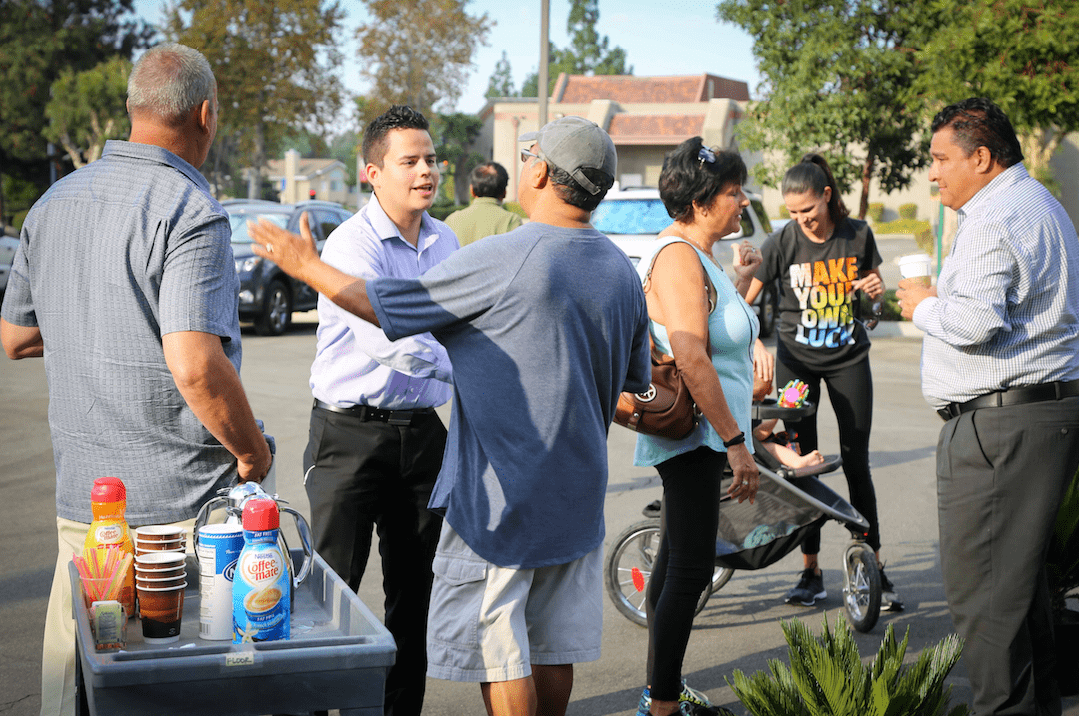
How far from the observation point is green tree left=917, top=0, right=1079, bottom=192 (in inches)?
671

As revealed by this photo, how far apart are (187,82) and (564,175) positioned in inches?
42.0

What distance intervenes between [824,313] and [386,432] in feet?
9.63

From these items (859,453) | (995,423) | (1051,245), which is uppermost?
(1051,245)

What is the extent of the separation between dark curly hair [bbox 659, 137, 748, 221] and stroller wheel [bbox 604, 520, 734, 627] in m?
1.92

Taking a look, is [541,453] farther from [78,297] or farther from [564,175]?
[78,297]

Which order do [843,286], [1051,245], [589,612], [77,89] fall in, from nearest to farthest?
[589,612] < [1051,245] < [843,286] < [77,89]

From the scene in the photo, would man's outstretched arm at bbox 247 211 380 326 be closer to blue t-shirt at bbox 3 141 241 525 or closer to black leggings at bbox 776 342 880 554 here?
blue t-shirt at bbox 3 141 241 525

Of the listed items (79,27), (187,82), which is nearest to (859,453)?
(187,82)

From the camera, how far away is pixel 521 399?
273 cm

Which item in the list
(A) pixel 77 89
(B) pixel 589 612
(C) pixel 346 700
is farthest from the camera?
(A) pixel 77 89

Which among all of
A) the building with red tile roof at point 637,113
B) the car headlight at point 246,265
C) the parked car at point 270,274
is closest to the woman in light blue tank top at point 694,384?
the parked car at point 270,274

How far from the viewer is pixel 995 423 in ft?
11.8

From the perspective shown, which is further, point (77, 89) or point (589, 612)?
point (77, 89)

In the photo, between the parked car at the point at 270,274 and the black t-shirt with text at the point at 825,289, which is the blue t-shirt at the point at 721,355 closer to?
the black t-shirt with text at the point at 825,289
